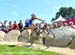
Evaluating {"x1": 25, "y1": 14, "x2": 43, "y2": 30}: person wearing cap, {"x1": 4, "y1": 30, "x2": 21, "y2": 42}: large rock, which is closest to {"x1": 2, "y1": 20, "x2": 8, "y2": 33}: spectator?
{"x1": 4, "y1": 30, "x2": 21, "y2": 42}: large rock

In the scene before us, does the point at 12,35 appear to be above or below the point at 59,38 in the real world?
above

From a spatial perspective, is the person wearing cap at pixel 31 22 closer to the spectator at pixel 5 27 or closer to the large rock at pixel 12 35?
the large rock at pixel 12 35

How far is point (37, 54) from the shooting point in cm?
1375

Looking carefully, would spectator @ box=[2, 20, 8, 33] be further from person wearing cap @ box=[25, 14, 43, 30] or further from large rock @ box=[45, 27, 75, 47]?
person wearing cap @ box=[25, 14, 43, 30]

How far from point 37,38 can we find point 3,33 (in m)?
7.00

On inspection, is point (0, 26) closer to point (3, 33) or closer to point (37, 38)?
point (3, 33)

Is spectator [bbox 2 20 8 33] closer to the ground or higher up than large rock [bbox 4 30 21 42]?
higher up

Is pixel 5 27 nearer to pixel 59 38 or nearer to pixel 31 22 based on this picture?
pixel 59 38

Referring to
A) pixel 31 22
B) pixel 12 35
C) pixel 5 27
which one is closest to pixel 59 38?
pixel 31 22

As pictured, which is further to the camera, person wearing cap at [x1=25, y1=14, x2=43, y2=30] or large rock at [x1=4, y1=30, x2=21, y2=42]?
large rock at [x1=4, y1=30, x2=21, y2=42]

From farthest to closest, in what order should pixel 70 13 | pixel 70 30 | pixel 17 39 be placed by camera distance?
1. pixel 70 13
2. pixel 17 39
3. pixel 70 30

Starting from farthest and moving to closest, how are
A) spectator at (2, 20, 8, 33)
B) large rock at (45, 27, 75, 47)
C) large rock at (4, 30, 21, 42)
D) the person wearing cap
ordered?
spectator at (2, 20, 8, 33), large rock at (4, 30, 21, 42), large rock at (45, 27, 75, 47), the person wearing cap

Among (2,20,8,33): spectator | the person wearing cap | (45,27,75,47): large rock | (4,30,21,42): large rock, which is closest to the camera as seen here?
the person wearing cap

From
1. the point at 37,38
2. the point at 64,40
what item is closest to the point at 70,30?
the point at 64,40
